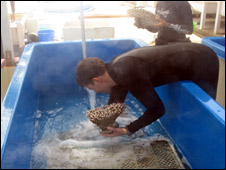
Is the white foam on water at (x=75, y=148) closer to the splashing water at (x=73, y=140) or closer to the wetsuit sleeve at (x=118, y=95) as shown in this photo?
the splashing water at (x=73, y=140)

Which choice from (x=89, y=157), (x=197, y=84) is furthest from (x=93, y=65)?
(x=197, y=84)

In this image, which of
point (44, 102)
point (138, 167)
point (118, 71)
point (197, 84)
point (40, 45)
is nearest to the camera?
point (118, 71)

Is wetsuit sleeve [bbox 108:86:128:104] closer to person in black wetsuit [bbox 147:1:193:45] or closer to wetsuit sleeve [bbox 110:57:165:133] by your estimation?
wetsuit sleeve [bbox 110:57:165:133]

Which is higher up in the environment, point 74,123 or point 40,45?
point 40,45

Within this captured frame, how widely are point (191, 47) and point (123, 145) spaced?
84 centimetres

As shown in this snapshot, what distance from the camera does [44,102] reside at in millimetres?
2602

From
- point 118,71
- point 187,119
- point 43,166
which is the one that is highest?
point 118,71

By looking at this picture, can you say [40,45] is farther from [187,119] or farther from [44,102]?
[187,119]

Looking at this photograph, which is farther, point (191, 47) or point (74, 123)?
point (74, 123)

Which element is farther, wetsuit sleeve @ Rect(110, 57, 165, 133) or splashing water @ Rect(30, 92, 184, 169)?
splashing water @ Rect(30, 92, 184, 169)

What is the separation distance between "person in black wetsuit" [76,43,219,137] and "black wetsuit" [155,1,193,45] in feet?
2.01

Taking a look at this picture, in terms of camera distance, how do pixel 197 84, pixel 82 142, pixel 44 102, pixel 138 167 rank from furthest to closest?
pixel 44 102 < pixel 82 142 < pixel 197 84 < pixel 138 167

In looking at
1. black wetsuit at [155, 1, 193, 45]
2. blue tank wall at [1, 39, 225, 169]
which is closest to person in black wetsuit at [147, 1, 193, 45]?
black wetsuit at [155, 1, 193, 45]

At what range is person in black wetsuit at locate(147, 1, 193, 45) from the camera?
2.31 m
